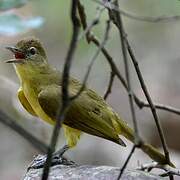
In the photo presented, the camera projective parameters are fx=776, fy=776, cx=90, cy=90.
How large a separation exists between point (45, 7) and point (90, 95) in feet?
19.1

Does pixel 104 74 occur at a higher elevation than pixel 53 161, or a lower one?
higher

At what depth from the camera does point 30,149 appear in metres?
8.76

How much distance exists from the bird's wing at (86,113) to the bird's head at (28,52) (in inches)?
11.1

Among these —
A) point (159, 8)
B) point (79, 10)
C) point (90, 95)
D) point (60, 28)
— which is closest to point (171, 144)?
point (159, 8)

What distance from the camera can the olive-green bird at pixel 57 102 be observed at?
14.4 ft

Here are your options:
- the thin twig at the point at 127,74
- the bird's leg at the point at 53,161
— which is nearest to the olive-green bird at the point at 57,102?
the bird's leg at the point at 53,161

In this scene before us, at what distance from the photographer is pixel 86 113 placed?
14.8 ft

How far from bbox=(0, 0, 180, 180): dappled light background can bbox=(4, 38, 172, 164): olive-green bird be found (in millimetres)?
2513

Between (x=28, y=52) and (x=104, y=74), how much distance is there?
16.8 feet

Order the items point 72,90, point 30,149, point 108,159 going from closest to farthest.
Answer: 1. point 72,90
2. point 108,159
3. point 30,149

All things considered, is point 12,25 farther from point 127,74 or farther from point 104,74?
point 104,74

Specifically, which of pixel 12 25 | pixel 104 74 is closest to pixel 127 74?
pixel 12 25

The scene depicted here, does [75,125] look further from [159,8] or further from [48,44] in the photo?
[48,44]

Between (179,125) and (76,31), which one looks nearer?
(76,31)
